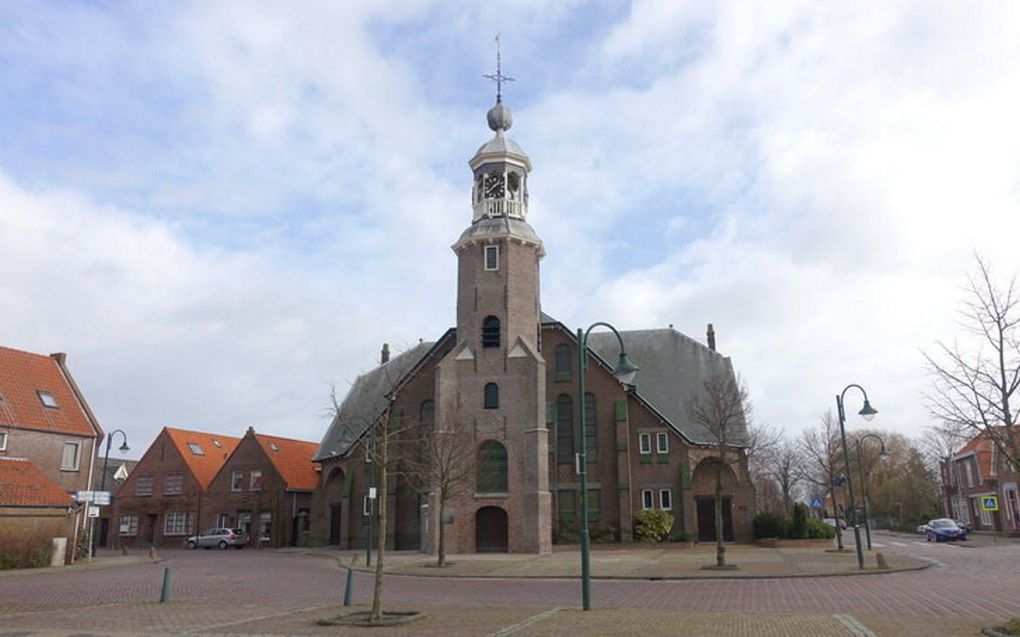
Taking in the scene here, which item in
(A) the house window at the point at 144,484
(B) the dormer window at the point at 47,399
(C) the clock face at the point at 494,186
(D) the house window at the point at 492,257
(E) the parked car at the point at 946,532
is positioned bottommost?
(E) the parked car at the point at 946,532

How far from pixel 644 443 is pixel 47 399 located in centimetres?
3142

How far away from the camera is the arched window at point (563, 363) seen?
45688mm

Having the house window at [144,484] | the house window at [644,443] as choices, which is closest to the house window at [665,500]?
the house window at [644,443]

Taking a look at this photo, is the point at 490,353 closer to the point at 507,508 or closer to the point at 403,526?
the point at 507,508

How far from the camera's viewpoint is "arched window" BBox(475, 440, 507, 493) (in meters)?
39.4

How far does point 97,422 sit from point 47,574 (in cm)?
1208

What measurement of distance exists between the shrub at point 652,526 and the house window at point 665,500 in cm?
142

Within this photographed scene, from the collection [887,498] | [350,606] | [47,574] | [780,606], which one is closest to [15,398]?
[47,574]

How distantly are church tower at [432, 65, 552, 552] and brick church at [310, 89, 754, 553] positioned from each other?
0.21ft

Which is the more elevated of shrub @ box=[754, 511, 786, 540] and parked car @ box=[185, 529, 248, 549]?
shrub @ box=[754, 511, 786, 540]

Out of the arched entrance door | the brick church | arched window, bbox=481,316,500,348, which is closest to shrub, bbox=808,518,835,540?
the brick church

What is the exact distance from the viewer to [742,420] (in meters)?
43.3

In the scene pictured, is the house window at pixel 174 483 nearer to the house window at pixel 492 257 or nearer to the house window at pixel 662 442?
the house window at pixel 492 257

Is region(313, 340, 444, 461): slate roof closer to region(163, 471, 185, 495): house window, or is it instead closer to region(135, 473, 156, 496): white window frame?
region(163, 471, 185, 495): house window
